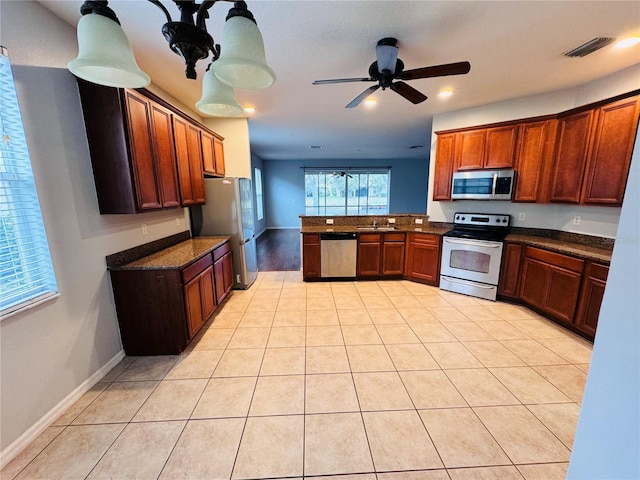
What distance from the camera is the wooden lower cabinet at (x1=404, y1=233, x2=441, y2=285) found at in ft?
12.8

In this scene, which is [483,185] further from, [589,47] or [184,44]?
[184,44]

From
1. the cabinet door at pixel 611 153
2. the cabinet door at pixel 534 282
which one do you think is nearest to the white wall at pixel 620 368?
the cabinet door at pixel 611 153

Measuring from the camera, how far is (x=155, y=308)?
2.29 m

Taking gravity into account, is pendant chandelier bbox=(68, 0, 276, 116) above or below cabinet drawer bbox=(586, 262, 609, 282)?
above

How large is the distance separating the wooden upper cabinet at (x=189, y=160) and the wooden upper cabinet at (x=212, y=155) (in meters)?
0.11


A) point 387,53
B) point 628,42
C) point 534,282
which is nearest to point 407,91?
point 387,53

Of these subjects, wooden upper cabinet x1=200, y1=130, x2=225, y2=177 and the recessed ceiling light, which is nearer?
the recessed ceiling light

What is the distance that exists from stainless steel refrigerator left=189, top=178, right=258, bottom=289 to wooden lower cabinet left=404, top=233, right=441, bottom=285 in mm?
2572

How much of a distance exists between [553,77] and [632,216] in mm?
3234

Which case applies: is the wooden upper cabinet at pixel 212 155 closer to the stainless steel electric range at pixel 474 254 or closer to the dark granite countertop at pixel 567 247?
the stainless steel electric range at pixel 474 254

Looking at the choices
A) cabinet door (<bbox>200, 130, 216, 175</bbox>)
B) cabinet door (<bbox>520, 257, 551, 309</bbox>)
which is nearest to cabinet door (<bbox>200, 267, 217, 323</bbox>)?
cabinet door (<bbox>200, 130, 216, 175</bbox>)

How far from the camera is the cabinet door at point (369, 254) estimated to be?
4.18m

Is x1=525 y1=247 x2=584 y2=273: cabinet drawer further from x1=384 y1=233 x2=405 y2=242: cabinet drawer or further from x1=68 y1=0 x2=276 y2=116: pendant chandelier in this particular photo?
x1=68 y1=0 x2=276 y2=116: pendant chandelier

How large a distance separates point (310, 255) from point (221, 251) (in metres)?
1.41
